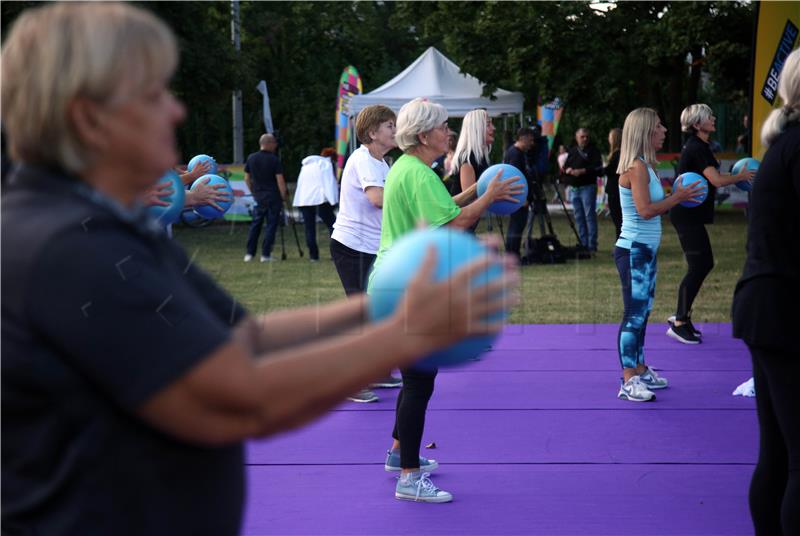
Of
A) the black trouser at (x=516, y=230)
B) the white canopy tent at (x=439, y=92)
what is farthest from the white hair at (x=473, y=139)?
the white canopy tent at (x=439, y=92)

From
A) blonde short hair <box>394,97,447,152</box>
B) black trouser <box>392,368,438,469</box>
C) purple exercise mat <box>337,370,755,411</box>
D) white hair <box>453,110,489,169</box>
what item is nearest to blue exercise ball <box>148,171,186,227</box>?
blonde short hair <box>394,97,447,152</box>

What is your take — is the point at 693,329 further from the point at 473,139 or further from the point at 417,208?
the point at 417,208

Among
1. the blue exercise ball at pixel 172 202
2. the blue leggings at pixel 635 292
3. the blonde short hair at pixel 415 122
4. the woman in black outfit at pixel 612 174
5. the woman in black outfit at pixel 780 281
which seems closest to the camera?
the woman in black outfit at pixel 780 281

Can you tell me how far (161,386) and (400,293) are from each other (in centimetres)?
42

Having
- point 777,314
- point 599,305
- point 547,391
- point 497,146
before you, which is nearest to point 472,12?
point 497,146

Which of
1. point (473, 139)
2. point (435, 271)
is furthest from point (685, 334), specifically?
point (435, 271)

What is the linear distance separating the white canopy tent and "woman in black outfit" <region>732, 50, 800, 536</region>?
16655mm

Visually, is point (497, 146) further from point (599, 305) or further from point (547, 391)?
point (547, 391)

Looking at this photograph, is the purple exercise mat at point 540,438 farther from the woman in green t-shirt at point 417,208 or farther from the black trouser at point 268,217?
the black trouser at point 268,217

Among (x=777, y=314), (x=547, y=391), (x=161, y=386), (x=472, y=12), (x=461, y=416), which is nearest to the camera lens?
(x=161, y=386)

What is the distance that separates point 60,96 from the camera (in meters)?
1.38

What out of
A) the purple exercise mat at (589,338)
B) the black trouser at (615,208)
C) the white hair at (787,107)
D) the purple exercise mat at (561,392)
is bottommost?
the purple exercise mat at (589,338)

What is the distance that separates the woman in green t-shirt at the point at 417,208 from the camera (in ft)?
15.2

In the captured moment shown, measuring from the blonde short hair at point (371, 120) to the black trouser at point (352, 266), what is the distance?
2.48 ft
